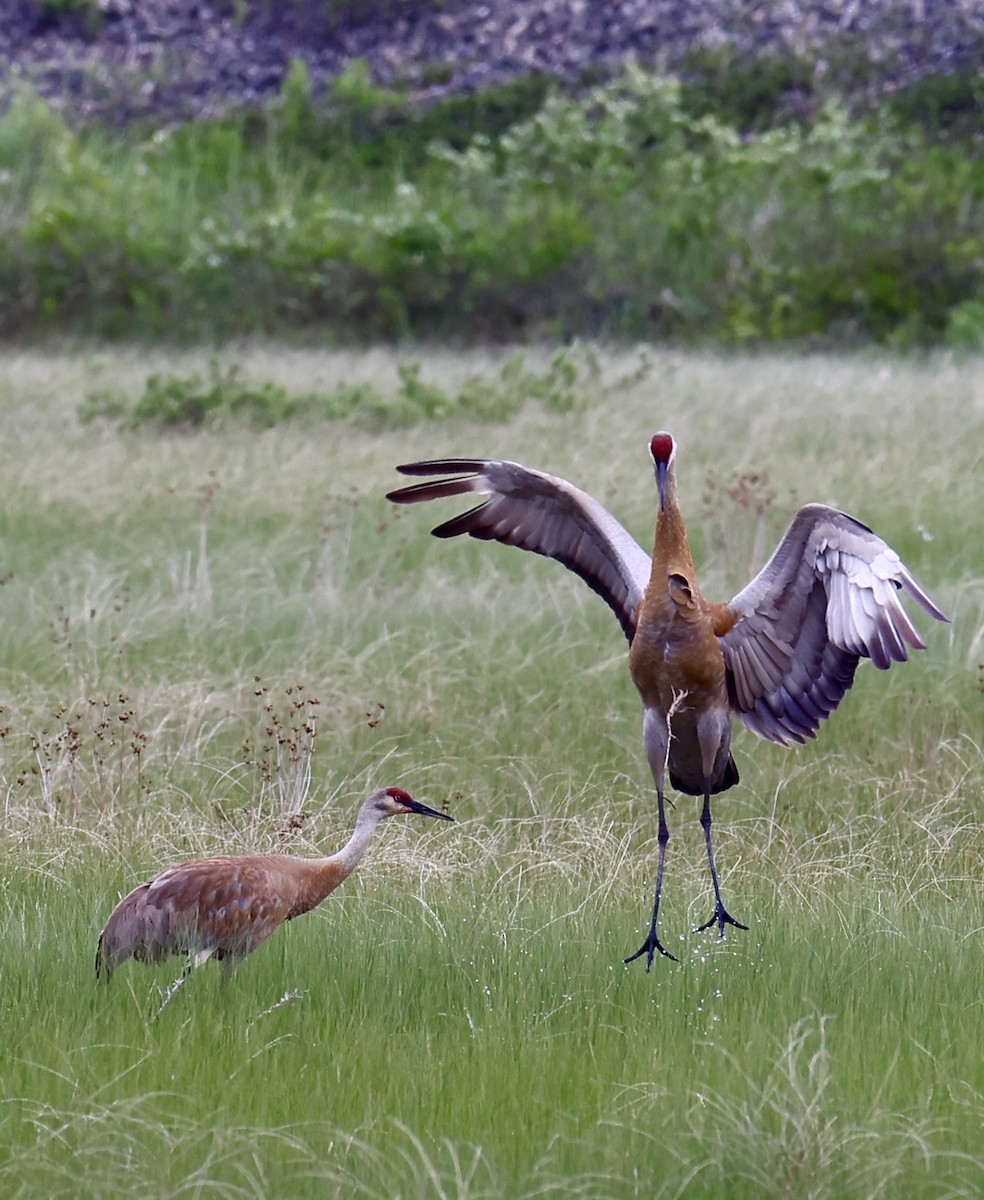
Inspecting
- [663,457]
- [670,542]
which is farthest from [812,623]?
[663,457]

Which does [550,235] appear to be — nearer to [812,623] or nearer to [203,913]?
[812,623]

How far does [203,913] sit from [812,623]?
2103mm

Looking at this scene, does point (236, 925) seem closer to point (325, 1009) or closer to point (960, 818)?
point (325, 1009)

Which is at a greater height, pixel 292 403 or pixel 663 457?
pixel 663 457

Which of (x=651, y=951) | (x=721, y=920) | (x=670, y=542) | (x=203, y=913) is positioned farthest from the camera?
(x=670, y=542)

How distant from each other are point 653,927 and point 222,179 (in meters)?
25.1

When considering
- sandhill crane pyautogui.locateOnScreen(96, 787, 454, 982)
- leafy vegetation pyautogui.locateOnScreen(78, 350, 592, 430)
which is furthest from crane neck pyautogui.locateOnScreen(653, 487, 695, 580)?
leafy vegetation pyautogui.locateOnScreen(78, 350, 592, 430)

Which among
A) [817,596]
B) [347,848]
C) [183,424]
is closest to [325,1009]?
[347,848]

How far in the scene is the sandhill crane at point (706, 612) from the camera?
529cm

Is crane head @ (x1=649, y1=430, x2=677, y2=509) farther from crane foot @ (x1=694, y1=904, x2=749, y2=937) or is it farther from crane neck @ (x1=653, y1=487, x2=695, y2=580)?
crane foot @ (x1=694, y1=904, x2=749, y2=937)

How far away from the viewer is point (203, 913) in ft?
15.3

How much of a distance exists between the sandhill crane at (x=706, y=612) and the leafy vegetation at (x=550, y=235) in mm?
16948

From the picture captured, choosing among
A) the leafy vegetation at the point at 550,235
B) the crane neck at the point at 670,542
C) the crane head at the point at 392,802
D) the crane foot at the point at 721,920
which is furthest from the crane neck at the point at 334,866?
the leafy vegetation at the point at 550,235

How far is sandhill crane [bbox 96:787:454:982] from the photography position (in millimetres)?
4641
